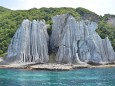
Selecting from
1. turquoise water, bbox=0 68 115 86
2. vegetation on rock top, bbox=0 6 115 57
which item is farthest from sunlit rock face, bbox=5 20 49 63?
turquoise water, bbox=0 68 115 86

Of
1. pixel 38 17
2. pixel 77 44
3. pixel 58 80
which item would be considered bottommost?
pixel 58 80

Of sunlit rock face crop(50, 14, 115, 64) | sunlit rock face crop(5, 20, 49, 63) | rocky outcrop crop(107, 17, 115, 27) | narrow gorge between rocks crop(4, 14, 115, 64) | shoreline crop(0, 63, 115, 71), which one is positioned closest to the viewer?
shoreline crop(0, 63, 115, 71)

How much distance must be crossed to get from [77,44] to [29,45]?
1236cm

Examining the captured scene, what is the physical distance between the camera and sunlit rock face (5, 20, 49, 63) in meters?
79.2

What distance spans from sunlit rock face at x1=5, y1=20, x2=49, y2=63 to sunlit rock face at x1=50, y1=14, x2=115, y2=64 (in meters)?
3.72

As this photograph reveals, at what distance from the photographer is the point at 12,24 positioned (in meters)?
105

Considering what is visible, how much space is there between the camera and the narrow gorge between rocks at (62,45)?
262 feet

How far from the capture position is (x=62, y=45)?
8169cm

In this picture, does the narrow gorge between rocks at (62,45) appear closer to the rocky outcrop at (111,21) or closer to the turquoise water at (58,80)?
the turquoise water at (58,80)

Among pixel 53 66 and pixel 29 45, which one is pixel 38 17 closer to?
pixel 29 45

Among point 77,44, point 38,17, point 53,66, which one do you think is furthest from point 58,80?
point 38,17

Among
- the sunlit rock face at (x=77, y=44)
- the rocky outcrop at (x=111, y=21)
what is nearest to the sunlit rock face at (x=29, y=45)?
the sunlit rock face at (x=77, y=44)

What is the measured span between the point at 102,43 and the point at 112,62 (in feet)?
21.7

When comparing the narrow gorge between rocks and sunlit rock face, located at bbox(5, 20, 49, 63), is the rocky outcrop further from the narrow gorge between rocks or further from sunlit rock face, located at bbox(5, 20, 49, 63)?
sunlit rock face, located at bbox(5, 20, 49, 63)
